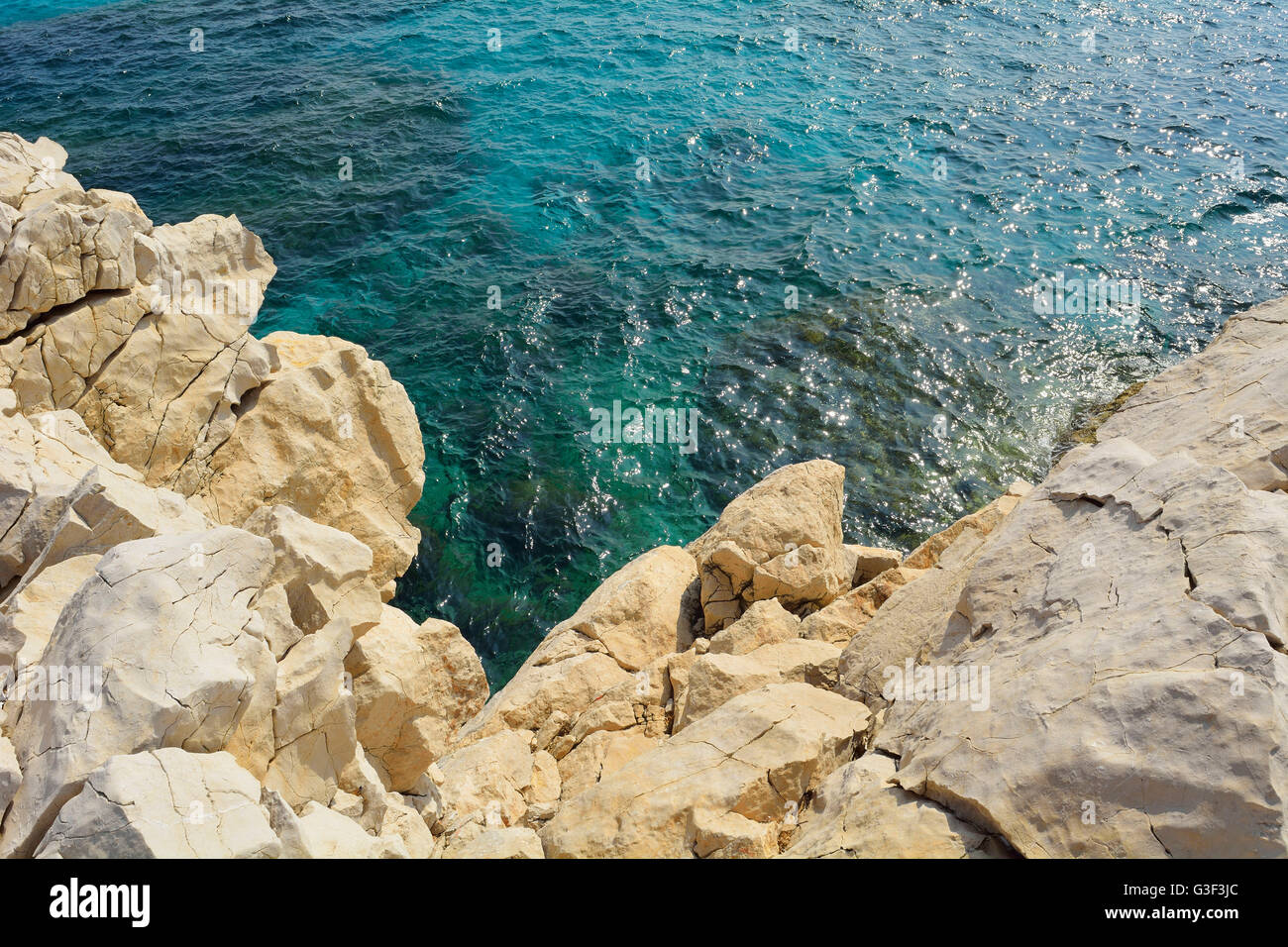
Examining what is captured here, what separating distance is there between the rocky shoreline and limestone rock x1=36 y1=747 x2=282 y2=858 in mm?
28

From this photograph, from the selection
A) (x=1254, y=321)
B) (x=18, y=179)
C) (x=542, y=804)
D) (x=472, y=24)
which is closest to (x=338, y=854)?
(x=542, y=804)

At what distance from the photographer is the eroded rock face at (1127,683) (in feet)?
24.3

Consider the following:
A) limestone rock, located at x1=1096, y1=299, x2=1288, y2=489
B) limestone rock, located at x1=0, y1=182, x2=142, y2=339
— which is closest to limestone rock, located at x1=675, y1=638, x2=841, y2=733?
limestone rock, located at x1=1096, y1=299, x2=1288, y2=489

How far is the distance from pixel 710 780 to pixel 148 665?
6137 mm

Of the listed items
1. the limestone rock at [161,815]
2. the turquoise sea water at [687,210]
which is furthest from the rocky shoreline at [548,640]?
the turquoise sea water at [687,210]

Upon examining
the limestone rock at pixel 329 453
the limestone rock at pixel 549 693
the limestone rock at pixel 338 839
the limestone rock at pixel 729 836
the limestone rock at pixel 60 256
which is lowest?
the limestone rock at pixel 549 693

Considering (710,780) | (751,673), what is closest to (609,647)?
(751,673)

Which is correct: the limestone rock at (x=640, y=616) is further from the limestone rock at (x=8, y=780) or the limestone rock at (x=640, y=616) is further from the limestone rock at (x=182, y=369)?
the limestone rock at (x=8, y=780)

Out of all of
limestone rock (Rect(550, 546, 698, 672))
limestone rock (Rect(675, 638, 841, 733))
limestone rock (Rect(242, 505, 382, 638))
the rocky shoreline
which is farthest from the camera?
limestone rock (Rect(550, 546, 698, 672))

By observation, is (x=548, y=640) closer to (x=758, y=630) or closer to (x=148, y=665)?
(x=758, y=630)

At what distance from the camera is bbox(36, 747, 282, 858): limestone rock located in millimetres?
6434

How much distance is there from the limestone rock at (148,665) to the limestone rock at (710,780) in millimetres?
3989

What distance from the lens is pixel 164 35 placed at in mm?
38688

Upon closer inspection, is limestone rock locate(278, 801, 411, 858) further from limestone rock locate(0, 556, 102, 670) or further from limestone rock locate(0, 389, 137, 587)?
limestone rock locate(0, 389, 137, 587)
